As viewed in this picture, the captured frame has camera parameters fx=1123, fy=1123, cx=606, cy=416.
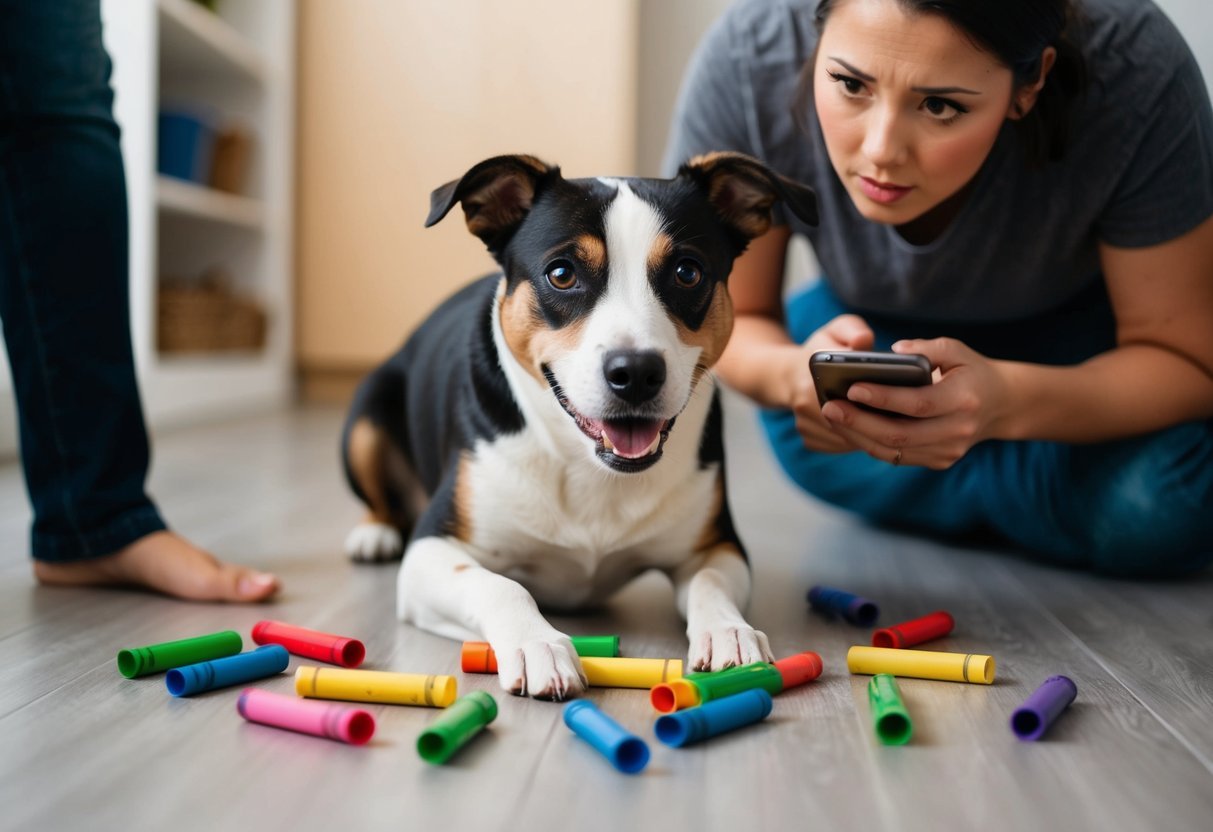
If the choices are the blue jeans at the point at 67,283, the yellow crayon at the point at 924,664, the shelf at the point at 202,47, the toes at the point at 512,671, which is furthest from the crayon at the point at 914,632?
the shelf at the point at 202,47

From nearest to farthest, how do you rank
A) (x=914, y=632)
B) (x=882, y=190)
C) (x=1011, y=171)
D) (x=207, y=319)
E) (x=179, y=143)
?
(x=914, y=632) < (x=882, y=190) < (x=1011, y=171) < (x=179, y=143) < (x=207, y=319)

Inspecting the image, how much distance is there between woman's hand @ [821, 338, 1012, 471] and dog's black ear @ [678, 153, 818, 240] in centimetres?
28

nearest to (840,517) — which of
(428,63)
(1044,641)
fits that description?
(1044,641)

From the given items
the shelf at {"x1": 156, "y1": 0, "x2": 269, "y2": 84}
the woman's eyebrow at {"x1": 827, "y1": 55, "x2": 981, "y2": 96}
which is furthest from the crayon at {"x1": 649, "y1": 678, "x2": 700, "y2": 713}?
the shelf at {"x1": 156, "y1": 0, "x2": 269, "y2": 84}

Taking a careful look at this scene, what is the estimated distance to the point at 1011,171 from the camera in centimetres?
210

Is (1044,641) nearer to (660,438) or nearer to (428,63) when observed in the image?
(660,438)

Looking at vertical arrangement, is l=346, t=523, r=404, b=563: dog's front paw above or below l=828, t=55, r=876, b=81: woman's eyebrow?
below

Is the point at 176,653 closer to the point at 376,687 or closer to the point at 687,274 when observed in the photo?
the point at 376,687

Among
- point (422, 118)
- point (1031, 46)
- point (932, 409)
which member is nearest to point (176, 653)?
point (932, 409)

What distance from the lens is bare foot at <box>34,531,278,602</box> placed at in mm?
1935

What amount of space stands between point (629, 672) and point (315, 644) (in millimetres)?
455

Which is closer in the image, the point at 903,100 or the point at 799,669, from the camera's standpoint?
the point at 799,669

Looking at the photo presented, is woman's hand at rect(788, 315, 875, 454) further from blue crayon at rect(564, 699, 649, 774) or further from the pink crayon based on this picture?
the pink crayon

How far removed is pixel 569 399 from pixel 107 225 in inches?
35.5
